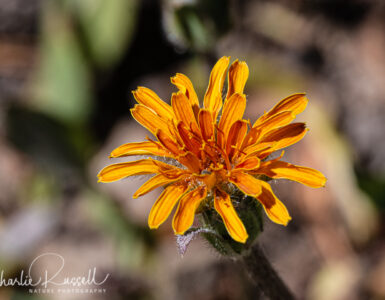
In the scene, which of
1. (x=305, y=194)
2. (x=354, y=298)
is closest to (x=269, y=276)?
(x=354, y=298)

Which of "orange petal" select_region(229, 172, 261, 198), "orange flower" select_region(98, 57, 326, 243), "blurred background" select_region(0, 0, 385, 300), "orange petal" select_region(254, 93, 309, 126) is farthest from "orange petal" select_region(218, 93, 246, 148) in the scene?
"blurred background" select_region(0, 0, 385, 300)

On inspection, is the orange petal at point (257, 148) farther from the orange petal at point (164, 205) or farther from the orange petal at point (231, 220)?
the orange petal at point (164, 205)

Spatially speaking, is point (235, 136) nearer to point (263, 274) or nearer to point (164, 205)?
point (164, 205)

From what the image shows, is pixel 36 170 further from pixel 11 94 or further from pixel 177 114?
pixel 177 114

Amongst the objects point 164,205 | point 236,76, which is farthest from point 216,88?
point 164,205

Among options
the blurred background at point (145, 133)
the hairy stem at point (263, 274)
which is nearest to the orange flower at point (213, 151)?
the hairy stem at point (263, 274)

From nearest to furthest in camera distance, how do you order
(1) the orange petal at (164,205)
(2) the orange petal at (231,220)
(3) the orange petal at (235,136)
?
(2) the orange petal at (231,220)
(1) the orange petal at (164,205)
(3) the orange petal at (235,136)
